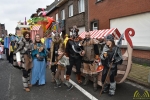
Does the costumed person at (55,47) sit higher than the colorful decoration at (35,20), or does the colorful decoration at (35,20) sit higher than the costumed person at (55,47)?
the colorful decoration at (35,20)

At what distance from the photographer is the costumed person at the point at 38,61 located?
613 centimetres

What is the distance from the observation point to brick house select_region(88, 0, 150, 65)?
33.6 feet

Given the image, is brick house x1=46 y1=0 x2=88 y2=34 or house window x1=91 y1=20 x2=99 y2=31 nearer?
house window x1=91 y1=20 x2=99 y2=31

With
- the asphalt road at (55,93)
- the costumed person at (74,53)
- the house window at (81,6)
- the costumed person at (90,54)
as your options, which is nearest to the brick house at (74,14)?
the house window at (81,6)

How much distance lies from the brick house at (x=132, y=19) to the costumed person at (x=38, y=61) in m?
6.13

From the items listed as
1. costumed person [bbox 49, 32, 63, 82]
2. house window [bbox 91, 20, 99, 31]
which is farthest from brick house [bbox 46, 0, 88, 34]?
costumed person [bbox 49, 32, 63, 82]

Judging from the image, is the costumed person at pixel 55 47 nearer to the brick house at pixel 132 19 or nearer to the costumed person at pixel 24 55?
the costumed person at pixel 24 55

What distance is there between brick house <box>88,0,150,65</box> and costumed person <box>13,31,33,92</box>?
662cm

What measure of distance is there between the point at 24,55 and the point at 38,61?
1.74 ft

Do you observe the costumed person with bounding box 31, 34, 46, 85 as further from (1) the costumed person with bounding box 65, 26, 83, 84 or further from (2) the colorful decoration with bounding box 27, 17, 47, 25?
(2) the colorful decoration with bounding box 27, 17, 47, 25

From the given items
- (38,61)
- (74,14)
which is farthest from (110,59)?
(74,14)

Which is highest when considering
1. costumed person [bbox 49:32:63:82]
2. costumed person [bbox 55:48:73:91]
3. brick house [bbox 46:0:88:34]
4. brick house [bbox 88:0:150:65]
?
brick house [bbox 46:0:88:34]

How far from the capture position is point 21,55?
5.92m

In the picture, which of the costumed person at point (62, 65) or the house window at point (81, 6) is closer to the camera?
the costumed person at point (62, 65)
